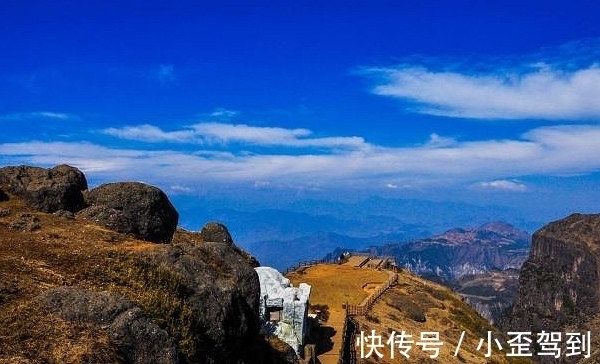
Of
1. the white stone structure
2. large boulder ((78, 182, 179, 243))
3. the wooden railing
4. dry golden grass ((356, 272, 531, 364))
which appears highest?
large boulder ((78, 182, 179, 243))

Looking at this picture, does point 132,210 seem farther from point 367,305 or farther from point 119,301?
point 367,305

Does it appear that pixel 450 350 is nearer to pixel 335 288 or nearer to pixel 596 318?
pixel 335 288

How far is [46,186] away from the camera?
2814cm

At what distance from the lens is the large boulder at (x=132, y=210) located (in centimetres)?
2678

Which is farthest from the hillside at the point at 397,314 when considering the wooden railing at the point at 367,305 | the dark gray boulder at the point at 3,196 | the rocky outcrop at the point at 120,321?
the rocky outcrop at the point at 120,321

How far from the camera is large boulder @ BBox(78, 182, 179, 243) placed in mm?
26781

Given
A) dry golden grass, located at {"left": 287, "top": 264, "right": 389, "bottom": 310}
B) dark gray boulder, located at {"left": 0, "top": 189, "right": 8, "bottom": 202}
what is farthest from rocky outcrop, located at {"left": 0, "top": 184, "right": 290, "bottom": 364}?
dry golden grass, located at {"left": 287, "top": 264, "right": 389, "bottom": 310}

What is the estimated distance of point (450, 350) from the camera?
172ft

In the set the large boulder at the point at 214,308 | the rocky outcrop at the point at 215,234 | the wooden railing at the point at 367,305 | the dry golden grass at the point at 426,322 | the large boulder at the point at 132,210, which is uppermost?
the large boulder at the point at 132,210

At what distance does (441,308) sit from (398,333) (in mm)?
19029

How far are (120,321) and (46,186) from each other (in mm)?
15566

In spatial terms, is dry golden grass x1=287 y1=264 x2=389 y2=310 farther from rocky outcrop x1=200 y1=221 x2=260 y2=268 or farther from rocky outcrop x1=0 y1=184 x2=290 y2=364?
rocky outcrop x1=0 y1=184 x2=290 y2=364

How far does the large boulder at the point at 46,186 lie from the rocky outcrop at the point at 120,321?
1317cm

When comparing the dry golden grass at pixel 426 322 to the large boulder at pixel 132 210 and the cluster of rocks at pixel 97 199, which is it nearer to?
the large boulder at pixel 132 210
